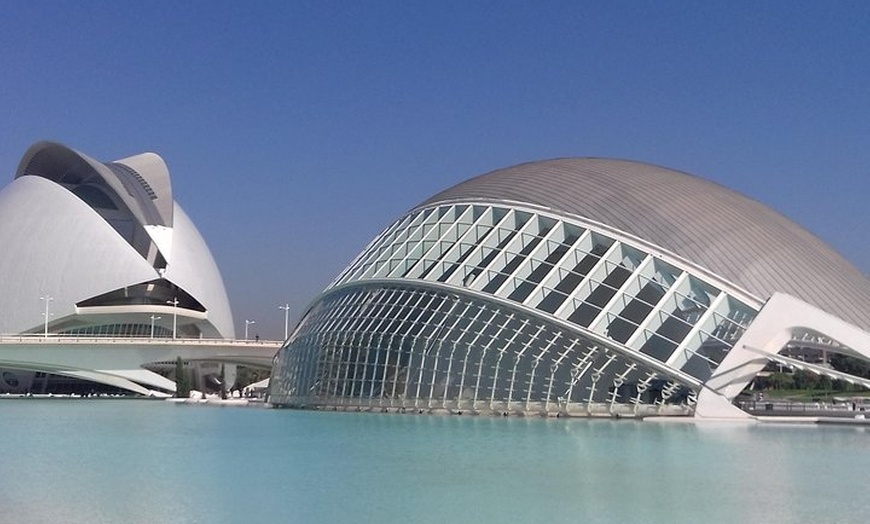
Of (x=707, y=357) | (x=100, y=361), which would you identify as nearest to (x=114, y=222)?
(x=100, y=361)

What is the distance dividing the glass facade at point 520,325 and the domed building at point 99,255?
48302 millimetres

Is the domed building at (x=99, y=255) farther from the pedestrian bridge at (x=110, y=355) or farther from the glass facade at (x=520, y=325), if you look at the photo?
the glass facade at (x=520, y=325)

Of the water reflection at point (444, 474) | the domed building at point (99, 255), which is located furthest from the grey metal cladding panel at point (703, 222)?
the domed building at point (99, 255)

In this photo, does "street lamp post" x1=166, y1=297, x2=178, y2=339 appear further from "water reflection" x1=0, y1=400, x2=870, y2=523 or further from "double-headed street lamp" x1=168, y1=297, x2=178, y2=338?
"water reflection" x1=0, y1=400, x2=870, y2=523

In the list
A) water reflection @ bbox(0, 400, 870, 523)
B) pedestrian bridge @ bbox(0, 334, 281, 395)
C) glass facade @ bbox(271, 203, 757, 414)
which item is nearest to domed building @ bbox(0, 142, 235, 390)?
pedestrian bridge @ bbox(0, 334, 281, 395)

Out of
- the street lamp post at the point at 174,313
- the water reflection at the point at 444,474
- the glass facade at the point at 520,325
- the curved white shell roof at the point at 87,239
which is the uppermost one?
the curved white shell roof at the point at 87,239

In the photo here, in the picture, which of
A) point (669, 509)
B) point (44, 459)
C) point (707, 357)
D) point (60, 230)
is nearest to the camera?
point (669, 509)

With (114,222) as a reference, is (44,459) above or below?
below

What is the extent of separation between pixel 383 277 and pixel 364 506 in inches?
1006

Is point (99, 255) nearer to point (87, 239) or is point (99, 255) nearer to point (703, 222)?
point (87, 239)

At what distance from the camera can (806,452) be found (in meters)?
20.5

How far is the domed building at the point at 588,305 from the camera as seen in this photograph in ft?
98.8

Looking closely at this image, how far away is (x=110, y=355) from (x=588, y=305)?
168 ft

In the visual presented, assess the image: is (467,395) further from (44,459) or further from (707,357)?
(44,459)
